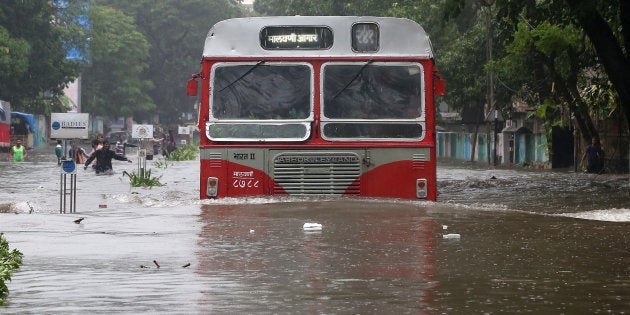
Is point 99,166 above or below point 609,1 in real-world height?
below

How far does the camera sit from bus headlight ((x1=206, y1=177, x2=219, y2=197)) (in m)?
15.2

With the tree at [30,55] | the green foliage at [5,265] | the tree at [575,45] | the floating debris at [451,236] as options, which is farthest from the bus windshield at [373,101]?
the tree at [30,55]

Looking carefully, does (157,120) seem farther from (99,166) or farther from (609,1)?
(609,1)

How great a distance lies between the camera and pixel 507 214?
1405cm

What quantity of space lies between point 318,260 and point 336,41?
6.51 meters

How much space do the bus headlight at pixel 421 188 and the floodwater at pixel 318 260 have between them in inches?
18.2

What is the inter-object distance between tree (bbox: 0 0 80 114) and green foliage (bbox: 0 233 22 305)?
2055 inches

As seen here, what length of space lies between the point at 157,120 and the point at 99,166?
77.8m

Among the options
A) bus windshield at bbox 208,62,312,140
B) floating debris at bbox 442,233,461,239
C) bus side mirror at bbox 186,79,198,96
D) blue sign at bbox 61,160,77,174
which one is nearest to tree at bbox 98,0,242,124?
blue sign at bbox 61,160,77,174

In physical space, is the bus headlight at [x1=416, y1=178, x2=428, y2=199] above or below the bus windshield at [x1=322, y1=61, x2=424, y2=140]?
below

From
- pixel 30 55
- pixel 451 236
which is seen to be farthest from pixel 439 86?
pixel 30 55

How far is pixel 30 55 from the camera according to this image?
63875mm

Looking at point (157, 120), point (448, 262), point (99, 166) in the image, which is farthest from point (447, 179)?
point (157, 120)

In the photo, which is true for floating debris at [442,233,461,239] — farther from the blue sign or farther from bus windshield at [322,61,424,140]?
the blue sign
